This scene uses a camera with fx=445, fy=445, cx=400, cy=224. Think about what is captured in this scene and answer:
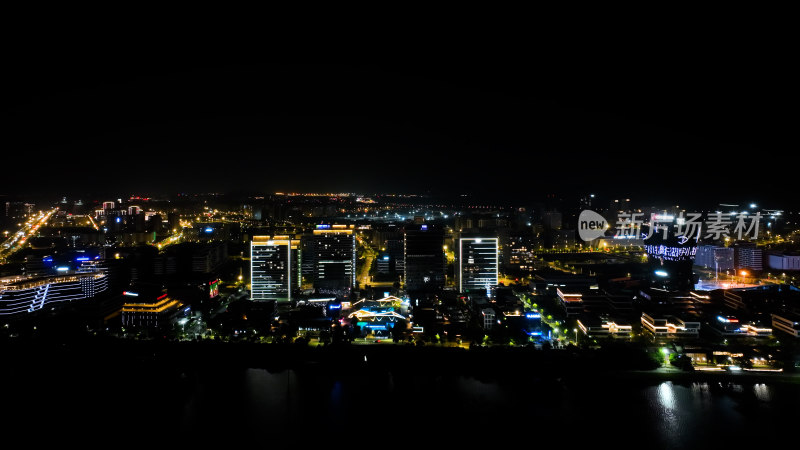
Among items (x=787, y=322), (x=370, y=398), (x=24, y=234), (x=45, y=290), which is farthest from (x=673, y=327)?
(x=24, y=234)

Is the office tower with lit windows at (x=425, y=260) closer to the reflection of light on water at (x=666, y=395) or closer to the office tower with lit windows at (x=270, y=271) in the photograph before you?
the office tower with lit windows at (x=270, y=271)

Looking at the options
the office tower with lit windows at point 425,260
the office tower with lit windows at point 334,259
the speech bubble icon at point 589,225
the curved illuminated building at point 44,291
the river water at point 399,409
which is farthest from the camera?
the speech bubble icon at point 589,225

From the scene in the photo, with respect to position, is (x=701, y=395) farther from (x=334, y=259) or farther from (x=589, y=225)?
(x=589, y=225)

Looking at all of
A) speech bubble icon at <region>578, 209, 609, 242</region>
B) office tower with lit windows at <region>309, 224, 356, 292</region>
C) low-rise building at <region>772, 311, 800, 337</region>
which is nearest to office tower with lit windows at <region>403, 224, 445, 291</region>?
office tower with lit windows at <region>309, 224, 356, 292</region>

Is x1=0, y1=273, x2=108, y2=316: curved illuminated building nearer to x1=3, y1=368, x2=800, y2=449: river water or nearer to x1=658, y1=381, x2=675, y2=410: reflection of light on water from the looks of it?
x1=3, y1=368, x2=800, y2=449: river water

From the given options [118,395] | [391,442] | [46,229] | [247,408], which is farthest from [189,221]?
[391,442]

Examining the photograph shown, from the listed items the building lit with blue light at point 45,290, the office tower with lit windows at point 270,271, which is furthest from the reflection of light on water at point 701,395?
the building lit with blue light at point 45,290

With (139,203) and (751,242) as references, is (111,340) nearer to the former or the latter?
(751,242)
